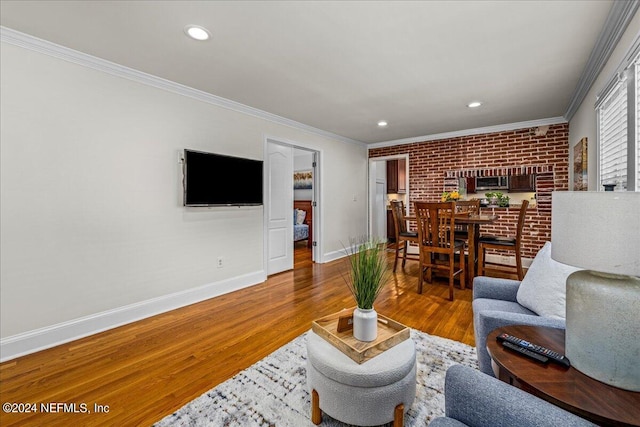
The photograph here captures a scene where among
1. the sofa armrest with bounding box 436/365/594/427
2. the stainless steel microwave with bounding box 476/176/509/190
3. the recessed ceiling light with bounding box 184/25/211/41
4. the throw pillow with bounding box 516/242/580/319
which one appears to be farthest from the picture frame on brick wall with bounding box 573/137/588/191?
the recessed ceiling light with bounding box 184/25/211/41

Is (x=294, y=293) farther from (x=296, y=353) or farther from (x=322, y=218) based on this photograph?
(x=322, y=218)

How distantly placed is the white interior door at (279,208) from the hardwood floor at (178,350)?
865 mm

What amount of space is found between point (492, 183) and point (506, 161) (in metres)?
0.44

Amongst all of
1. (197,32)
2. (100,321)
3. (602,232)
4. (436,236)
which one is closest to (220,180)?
(197,32)

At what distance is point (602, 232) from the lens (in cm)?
93

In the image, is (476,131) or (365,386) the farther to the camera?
(476,131)

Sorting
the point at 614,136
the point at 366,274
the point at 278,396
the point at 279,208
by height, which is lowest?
the point at 278,396

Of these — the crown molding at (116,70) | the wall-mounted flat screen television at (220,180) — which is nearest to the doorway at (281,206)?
the wall-mounted flat screen television at (220,180)

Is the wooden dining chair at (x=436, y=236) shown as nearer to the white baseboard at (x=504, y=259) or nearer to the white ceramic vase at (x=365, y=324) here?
the white baseboard at (x=504, y=259)

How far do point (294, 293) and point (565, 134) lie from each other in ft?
15.4

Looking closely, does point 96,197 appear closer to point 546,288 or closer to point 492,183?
point 546,288

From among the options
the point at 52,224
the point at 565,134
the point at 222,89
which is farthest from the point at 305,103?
the point at 565,134

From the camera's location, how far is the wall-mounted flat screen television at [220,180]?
3.11 meters

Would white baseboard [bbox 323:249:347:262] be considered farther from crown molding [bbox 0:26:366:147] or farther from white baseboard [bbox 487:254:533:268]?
white baseboard [bbox 487:254:533:268]
